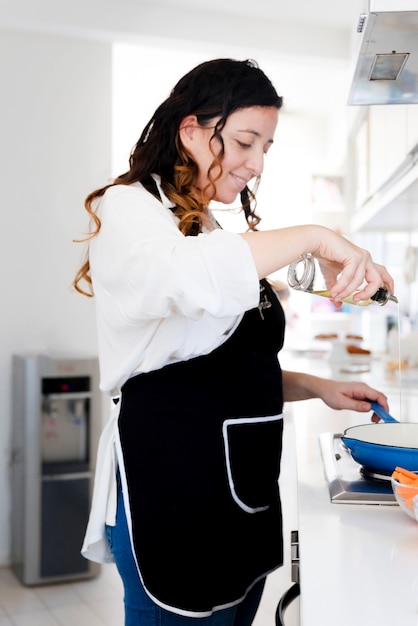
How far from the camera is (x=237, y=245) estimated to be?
3.09 ft

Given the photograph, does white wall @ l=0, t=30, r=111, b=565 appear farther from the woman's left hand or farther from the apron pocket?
the apron pocket

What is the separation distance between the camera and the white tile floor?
2.77 metres

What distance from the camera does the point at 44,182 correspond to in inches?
134

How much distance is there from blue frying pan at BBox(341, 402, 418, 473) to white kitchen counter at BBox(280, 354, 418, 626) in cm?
8

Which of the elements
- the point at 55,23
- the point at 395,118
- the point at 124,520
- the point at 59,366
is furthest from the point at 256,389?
the point at 55,23

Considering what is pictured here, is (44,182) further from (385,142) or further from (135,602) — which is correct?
(135,602)

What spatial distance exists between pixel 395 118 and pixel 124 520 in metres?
1.74

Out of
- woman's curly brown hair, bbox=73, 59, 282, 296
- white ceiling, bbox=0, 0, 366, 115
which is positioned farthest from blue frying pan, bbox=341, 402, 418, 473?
white ceiling, bbox=0, 0, 366, 115

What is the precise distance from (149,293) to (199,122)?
37 cm

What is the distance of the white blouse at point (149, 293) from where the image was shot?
0.93 m

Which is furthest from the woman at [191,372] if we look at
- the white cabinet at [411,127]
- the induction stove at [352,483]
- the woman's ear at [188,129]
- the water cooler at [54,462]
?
the water cooler at [54,462]

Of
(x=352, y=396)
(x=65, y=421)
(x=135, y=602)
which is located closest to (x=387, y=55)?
(x=352, y=396)

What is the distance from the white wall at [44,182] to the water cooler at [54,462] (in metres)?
0.22

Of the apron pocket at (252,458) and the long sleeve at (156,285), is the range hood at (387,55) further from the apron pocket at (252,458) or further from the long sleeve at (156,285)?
the apron pocket at (252,458)
